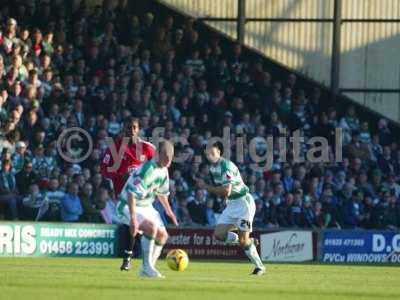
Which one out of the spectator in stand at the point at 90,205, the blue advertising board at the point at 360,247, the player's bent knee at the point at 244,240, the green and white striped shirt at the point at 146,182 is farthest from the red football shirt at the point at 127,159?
the blue advertising board at the point at 360,247

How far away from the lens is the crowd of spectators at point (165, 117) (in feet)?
86.3

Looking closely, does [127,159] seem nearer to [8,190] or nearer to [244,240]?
[244,240]

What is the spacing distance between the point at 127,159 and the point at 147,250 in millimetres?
2988

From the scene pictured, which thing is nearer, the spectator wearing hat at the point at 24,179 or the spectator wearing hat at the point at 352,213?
the spectator wearing hat at the point at 24,179

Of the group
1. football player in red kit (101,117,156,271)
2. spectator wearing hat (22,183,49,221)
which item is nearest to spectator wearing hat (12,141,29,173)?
spectator wearing hat (22,183,49,221)

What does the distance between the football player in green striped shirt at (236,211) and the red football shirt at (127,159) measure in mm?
1035

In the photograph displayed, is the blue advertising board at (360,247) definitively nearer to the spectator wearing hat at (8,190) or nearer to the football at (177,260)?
the spectator wearing hat at (8,190)

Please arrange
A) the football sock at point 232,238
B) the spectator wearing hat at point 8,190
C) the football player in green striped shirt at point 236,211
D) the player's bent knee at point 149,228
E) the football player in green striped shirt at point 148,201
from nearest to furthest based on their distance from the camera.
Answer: the football player in green striped shirt at point 148,201, the player's bent knee at point 149,228, the football player in green striped shirt at point 236,211, the football sock at point 232,238, the spectator wearing hat at point 8,190

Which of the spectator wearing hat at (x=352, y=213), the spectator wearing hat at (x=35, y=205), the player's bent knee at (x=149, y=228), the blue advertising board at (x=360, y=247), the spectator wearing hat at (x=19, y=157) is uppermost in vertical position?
the spectator wearing hat at (x=19, y=157)

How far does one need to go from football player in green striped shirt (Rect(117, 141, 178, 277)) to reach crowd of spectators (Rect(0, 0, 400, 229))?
8.07 metres

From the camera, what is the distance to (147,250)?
17.6 metres

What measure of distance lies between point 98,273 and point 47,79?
950cm

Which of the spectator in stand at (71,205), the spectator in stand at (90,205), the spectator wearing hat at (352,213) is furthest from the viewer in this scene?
the spectator wearing hat at (352,213)

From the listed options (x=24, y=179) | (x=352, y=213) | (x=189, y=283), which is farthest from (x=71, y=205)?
(x=189, y=283)
